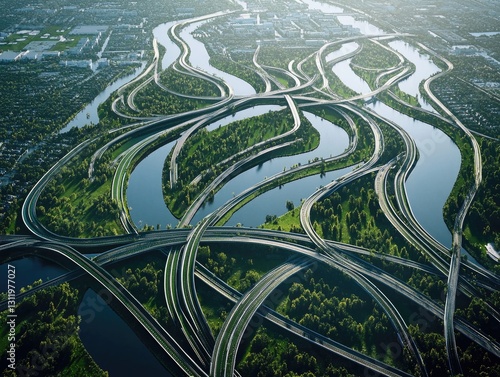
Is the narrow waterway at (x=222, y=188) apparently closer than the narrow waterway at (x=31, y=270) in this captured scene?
No

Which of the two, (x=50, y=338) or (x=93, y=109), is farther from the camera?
(x=93, y=109)

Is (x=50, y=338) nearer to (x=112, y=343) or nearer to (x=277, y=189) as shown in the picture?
(x=112, y=343)

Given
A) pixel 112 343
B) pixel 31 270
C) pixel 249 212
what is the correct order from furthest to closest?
pixel 249 212 < pixel 31 270 < pixel 112 343

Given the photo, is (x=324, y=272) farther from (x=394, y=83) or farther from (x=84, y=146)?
(x=394, y=83)

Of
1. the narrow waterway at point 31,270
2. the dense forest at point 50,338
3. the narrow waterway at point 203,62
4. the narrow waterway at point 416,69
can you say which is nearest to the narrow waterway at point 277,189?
the narrow waterway at point 31,270

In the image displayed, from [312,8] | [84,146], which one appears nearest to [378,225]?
[84,146]

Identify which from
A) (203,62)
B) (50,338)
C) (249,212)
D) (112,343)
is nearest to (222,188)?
(249,212)

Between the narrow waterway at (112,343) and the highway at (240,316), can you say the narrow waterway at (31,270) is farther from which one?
the highway at (240,316)

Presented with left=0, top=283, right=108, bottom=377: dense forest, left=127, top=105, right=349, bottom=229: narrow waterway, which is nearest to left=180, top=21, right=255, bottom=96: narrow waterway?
left=127, top=105, right=349, bottom=229: narrow waterway
